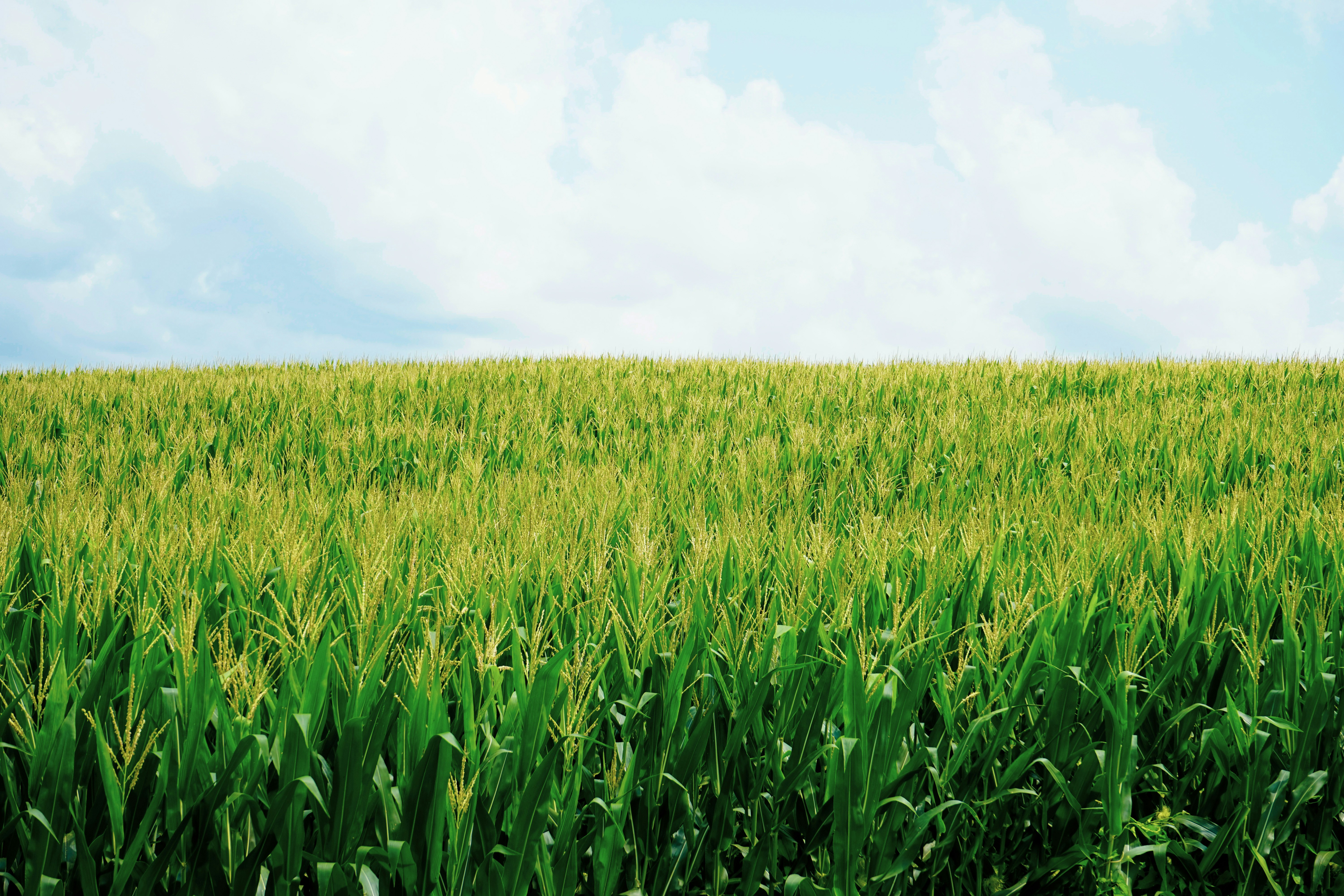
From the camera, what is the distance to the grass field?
5.19ft

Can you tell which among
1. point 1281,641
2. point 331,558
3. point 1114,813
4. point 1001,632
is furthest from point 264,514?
point 1281,641

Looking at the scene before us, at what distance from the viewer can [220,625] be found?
96.1 inches

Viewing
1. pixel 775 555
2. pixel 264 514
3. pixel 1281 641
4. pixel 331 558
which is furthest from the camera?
pixel 264 514

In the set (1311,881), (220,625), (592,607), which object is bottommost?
(1311,881)

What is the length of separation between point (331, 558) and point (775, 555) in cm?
165

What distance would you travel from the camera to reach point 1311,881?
2.09 m

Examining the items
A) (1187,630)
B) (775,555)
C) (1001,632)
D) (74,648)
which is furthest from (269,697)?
(1187,630)

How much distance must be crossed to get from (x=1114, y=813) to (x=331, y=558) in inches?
103

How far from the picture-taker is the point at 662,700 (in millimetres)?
1815

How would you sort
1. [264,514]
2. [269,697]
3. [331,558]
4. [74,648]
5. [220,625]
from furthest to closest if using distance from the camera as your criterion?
[264,514], [331,558], [220,625], [74,648], [269,697]

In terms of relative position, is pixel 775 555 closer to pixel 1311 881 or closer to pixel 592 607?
pixel 592 607

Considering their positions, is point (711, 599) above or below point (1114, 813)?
above

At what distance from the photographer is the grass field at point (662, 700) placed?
5.19 ft

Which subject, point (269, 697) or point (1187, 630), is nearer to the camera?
point (269, 697)
